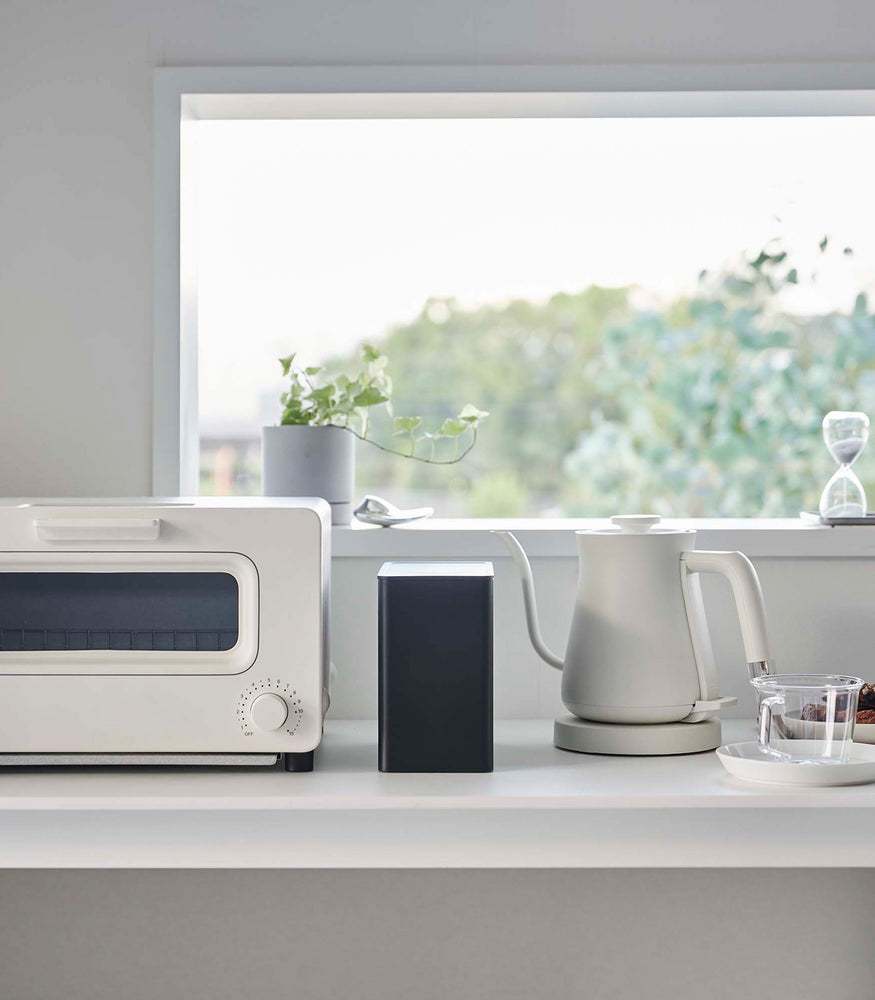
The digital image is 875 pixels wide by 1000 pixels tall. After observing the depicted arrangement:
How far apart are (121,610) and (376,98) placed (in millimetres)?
819

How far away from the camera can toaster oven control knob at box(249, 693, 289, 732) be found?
1029 millimetres

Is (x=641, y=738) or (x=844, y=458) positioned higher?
(x=844, y=458)

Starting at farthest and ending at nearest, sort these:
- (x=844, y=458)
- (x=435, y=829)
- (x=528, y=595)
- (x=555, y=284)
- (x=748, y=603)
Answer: (x=555, y=284) → (x=844, y=458) → (x=528, y=595) → (x=748, y=603) → (x=435, y=829)

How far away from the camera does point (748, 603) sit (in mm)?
1145

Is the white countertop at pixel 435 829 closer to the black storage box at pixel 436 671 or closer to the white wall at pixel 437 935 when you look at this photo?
the black storage box at pixel 436 671

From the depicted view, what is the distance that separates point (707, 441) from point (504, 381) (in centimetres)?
36

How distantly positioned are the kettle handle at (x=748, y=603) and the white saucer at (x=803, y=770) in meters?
0.10

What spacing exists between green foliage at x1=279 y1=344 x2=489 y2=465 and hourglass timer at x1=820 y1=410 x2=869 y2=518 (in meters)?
0.49

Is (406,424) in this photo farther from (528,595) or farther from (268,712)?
(268,712)

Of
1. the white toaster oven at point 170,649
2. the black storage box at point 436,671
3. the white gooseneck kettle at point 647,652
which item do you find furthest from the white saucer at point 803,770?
the white toaster oven at point 170,649

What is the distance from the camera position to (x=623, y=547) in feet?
3.92

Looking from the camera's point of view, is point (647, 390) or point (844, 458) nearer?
point (844, 458)

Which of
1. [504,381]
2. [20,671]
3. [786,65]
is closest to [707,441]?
[504,381]

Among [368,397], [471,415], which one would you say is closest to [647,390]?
[471,415]
